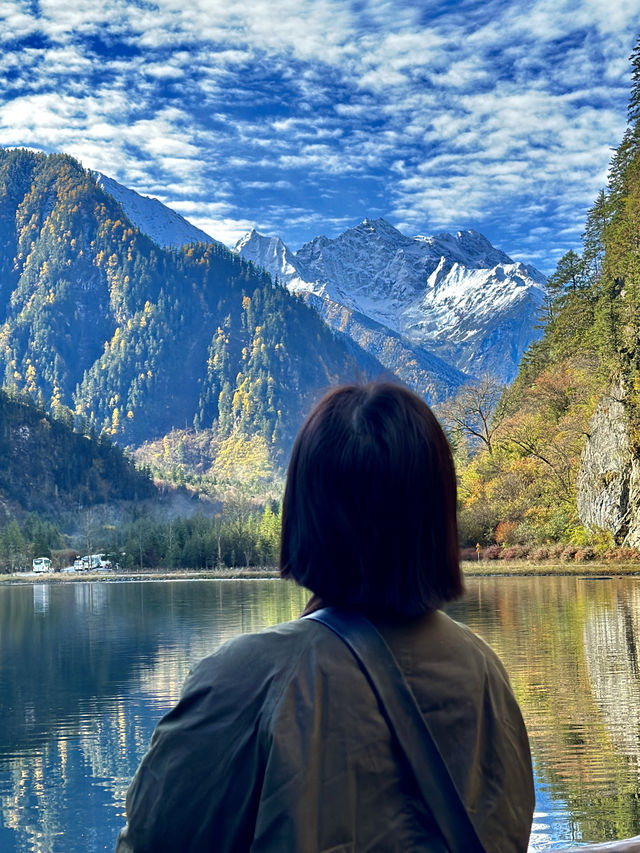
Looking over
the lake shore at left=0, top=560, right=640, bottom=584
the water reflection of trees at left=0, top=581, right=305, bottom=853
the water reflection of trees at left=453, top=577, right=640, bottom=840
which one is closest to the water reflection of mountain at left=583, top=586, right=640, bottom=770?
the water reflection of trees at left=453, top=577, right=640, bottom=840

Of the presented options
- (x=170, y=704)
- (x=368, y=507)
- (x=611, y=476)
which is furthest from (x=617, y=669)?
(x=611, y=476)

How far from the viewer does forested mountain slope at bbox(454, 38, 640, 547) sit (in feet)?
135

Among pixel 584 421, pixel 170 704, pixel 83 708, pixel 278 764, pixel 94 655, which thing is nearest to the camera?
pixel 278 764

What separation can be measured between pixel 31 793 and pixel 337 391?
8.88 meters

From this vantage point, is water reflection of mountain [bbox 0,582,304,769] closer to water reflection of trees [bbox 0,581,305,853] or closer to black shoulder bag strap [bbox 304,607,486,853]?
water reflection of trees [bbox 0,581,305,853]

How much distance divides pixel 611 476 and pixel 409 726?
137 ft

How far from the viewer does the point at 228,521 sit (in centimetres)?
9231

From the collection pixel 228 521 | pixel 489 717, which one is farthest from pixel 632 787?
pixel 228 521

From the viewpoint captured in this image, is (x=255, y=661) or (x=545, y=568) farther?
(x=545, y=568)

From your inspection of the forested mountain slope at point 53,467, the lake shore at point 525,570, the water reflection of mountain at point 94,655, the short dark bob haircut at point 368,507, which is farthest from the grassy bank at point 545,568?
the forested mountain slope at point 53,467

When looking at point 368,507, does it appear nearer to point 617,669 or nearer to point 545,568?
point 617,669

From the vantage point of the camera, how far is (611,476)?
135ft

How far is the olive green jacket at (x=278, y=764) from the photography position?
4.68 ft

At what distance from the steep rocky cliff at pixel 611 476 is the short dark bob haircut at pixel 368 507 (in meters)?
40.3
